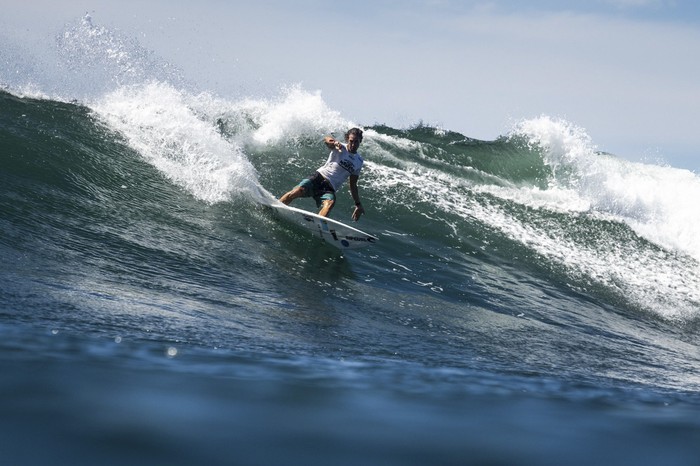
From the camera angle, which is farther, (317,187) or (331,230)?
(317,187)

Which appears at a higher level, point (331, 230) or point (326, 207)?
point (326, 207)

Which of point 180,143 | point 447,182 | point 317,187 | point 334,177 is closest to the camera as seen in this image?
point 334,177

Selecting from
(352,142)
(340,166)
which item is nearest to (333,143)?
Answer: (352,142)

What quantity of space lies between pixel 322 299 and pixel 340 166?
3.56 metres

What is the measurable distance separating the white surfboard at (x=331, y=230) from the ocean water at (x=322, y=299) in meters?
0.16

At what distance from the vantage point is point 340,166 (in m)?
10.9

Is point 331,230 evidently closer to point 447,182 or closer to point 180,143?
point 180,143

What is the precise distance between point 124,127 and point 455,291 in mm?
7397

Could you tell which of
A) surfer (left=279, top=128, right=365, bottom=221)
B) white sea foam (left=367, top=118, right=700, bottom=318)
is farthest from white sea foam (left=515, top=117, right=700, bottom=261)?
surfer (left=279, top=128, right=365, bottom=221)

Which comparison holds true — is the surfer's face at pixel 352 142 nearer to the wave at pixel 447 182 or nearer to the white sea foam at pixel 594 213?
the wave at pixel 447 182

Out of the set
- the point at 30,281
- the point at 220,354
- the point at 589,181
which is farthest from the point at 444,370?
the point at 589,181

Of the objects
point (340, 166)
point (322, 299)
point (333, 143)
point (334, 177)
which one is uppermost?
point (333, 143)

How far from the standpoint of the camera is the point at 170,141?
1342cm

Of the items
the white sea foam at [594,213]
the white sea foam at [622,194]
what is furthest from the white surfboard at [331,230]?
the white sea foam at [622,194]
